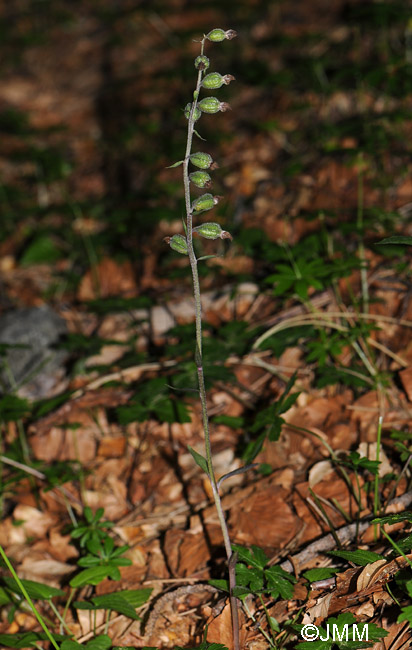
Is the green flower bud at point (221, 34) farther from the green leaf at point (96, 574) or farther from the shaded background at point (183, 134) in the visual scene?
the green leaf at point (96, 574)

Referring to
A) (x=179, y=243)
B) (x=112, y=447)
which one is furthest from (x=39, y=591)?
(x=179, y=243)

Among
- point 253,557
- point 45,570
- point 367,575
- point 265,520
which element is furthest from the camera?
point 45,570

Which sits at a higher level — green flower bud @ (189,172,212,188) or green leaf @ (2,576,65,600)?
green flower bud @ (189,172,212,188)

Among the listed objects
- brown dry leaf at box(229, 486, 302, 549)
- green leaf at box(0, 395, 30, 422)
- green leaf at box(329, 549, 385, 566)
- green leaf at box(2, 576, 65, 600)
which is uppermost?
green leaf at box(0, 395, 30, 422)

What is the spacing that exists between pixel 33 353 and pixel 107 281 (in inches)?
36.6

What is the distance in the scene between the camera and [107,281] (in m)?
3.99

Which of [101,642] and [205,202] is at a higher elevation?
[205,202]

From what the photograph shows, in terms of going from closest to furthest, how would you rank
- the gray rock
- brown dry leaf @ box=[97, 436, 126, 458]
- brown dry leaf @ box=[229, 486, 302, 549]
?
brown dry leaf @ box=[229, 486, 302, 549] < brown dry leaf @ box=[97, 436, 126, 458] < the gray rock

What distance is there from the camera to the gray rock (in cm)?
315

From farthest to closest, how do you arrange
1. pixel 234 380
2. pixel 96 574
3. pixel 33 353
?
pixel 33 353, pixel 234 380, pixel 96 574

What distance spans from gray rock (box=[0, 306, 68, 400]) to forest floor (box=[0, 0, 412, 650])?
0.02 m

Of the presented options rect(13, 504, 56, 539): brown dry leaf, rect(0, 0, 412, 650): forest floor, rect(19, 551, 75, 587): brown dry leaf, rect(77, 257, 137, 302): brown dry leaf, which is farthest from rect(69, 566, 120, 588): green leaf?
rect(77, 257, 137, 302): brown dry leaf

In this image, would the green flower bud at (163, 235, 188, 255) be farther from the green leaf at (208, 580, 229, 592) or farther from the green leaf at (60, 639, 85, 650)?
the green leaf at (60, 639, 85, 650)

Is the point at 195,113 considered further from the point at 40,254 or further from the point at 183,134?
the point at 183,134
